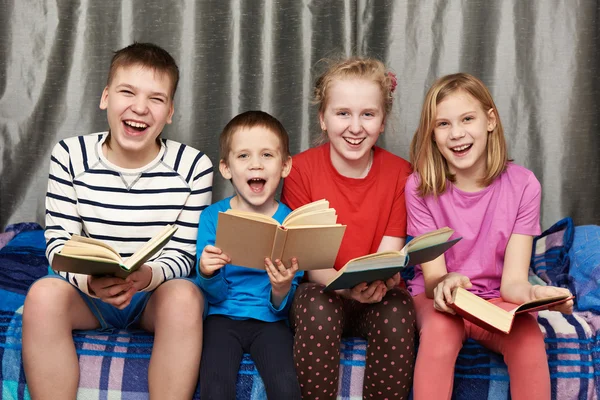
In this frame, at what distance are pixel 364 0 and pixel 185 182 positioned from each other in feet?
3.34

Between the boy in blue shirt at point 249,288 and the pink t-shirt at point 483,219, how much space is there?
1.23ft

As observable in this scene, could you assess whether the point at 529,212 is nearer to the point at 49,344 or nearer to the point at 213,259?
the point at 213,259

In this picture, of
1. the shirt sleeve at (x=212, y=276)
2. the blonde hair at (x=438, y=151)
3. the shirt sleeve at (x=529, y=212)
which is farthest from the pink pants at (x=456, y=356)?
the shirt sleeve at (x=212, y=276)

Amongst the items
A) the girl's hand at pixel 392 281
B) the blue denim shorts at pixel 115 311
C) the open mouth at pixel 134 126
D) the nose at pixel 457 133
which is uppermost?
the nose at pixel 457 133

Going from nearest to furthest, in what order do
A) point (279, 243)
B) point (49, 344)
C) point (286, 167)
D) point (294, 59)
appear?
point (279, 243), point (49, 344), point (286, 167), point (294, 59)

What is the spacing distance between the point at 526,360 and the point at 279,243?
0.61m

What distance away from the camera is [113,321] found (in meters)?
1.89

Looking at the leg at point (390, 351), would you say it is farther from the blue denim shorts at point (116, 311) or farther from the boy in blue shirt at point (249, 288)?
the blue denim shorts at point (116, 311)

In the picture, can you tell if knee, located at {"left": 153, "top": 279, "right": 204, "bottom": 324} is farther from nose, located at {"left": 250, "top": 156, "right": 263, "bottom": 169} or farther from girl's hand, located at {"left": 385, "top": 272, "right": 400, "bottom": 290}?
girl's hand, located at {"left": 385, "top": 272, "right": 400, "bottom": 290}

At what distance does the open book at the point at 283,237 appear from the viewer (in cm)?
158

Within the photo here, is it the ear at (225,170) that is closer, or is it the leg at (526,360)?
the leg at (526,360)

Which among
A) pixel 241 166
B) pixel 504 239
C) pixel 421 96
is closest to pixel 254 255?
pixel 241 166

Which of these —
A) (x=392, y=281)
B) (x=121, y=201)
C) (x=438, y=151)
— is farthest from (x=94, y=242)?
(x=438, y=151)

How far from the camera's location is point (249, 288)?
190 cm
